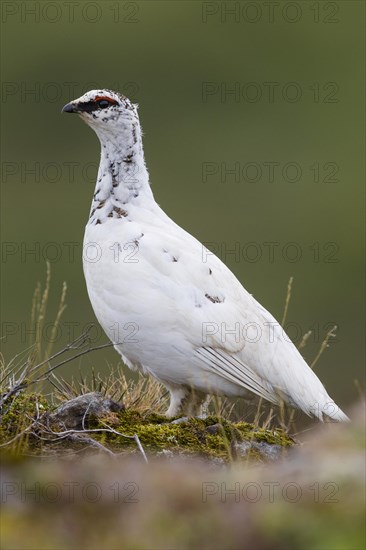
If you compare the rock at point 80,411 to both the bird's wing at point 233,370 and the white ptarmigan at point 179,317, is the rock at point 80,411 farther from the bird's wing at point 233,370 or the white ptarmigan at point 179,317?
the bird's wing at point 233,370

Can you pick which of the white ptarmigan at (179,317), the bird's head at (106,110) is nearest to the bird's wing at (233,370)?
the white ptarmigan at (179,317)

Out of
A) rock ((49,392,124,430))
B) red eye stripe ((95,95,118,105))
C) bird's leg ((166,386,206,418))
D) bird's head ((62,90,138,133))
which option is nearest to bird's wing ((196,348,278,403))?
bird's leg ((166,386,206,418))

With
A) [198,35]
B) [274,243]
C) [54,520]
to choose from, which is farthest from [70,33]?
[54,520]

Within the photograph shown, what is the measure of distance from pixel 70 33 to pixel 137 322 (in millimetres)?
38061

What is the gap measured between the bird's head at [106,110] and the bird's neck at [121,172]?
4 centimetres

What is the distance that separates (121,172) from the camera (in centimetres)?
831

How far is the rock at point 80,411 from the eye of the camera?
22.1ft

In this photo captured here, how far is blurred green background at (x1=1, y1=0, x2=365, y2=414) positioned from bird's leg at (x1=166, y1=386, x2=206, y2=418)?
14.8 m

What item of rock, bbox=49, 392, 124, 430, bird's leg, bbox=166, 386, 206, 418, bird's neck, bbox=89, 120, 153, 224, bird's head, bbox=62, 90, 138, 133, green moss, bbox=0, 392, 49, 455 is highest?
bird's head, bbox=62, 90, 138, 133

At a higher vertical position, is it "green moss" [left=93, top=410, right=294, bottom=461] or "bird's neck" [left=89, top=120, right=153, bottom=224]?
"bird's neck" [left=89, top=120, right=153, bottom=224]

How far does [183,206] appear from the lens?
110ft

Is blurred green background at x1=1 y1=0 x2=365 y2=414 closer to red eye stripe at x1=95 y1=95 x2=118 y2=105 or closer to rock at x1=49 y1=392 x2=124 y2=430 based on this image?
red eye stripe at x1=95 y1=95 x2=118 y2=105

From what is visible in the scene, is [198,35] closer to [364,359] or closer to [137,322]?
[364,359]

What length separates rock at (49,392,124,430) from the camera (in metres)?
6.73
